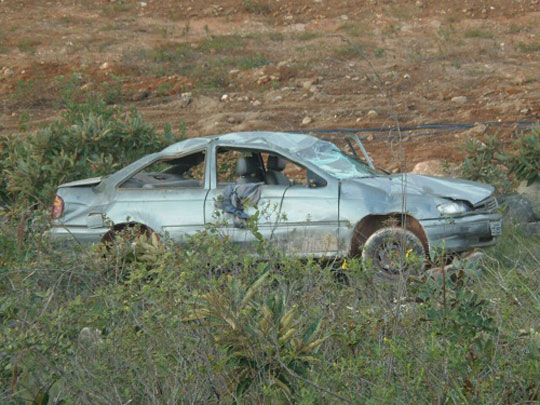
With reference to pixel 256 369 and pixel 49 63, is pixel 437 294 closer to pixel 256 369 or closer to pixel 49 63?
pixel 256 369

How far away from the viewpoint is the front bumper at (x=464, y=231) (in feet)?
27.8

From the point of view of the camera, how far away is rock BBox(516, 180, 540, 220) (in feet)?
37.0

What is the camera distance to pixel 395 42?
2352 centimetres

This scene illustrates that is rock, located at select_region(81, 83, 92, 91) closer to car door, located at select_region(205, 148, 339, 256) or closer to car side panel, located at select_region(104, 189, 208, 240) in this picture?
car side panel, located at select_region(104, 189, 208, 240)

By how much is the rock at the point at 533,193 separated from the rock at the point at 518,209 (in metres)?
0.20

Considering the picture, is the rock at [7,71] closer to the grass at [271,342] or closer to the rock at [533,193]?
the rock at [533,193]

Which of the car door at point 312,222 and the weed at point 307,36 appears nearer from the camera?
the car door at point 312,222

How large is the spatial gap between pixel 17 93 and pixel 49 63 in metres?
1.79

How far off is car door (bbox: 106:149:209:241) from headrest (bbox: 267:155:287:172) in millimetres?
649

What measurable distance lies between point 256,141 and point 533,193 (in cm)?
405

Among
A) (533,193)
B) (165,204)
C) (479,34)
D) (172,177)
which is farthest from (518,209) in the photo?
(479,34)

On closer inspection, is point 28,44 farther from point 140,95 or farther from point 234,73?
point 234,73

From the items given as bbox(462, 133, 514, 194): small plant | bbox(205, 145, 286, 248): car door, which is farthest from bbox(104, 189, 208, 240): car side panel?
bbox(462, 133, 514, 194): small plant

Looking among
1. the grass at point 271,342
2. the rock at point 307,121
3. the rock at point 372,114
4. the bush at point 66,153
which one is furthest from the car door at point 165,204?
the rock at point 372,114
